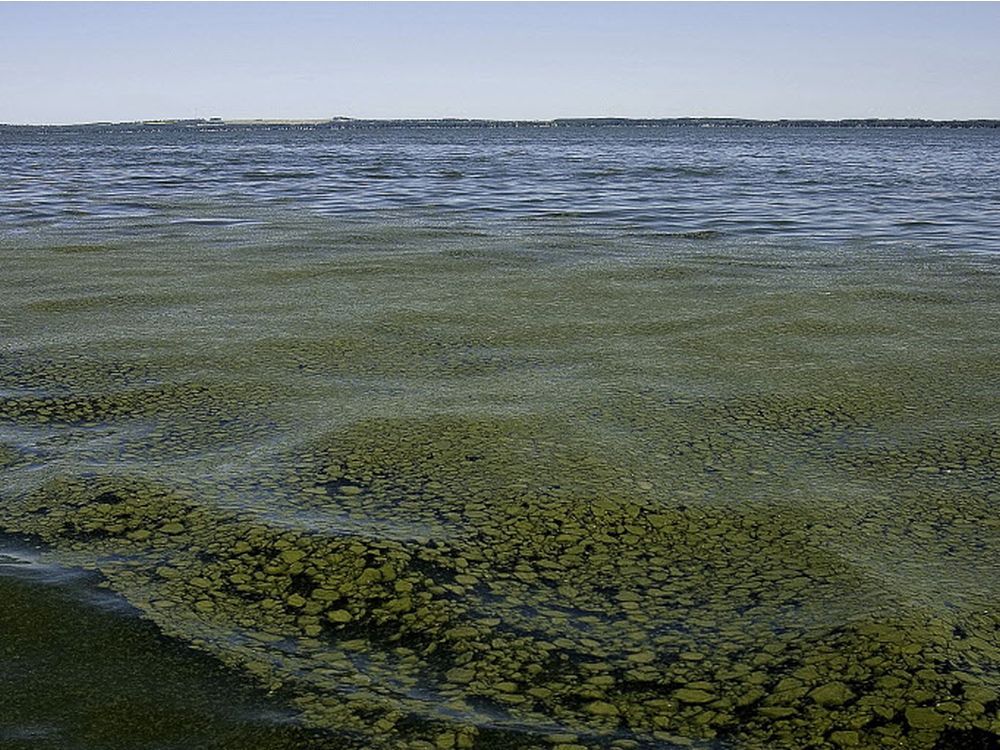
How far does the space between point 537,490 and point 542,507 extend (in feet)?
0.54

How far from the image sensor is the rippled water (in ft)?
8.00

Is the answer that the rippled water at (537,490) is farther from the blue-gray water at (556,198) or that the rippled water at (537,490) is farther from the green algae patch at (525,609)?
the blue-gray water at (556,198)

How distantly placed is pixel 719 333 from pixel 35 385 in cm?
398

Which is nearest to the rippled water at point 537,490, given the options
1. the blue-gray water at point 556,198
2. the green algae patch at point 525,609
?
the green algae patch at point 525,609

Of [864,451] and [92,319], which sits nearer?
[864,451]

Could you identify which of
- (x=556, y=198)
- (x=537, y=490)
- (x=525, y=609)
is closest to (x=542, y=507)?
(x=537, y=490)

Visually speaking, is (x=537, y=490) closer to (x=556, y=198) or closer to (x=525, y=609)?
(x=525, y=609)

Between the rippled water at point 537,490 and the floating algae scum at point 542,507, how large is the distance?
0.01 metres

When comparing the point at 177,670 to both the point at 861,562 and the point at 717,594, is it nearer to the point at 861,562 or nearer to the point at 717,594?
the point at 717,594

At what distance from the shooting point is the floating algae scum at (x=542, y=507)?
2.42 meters

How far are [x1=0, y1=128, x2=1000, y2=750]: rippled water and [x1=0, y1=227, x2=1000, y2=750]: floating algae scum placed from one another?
0.04 feet

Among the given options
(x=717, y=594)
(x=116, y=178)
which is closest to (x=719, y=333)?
(x=717, y=594)

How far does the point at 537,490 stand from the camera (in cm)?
371

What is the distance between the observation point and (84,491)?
141 inches
